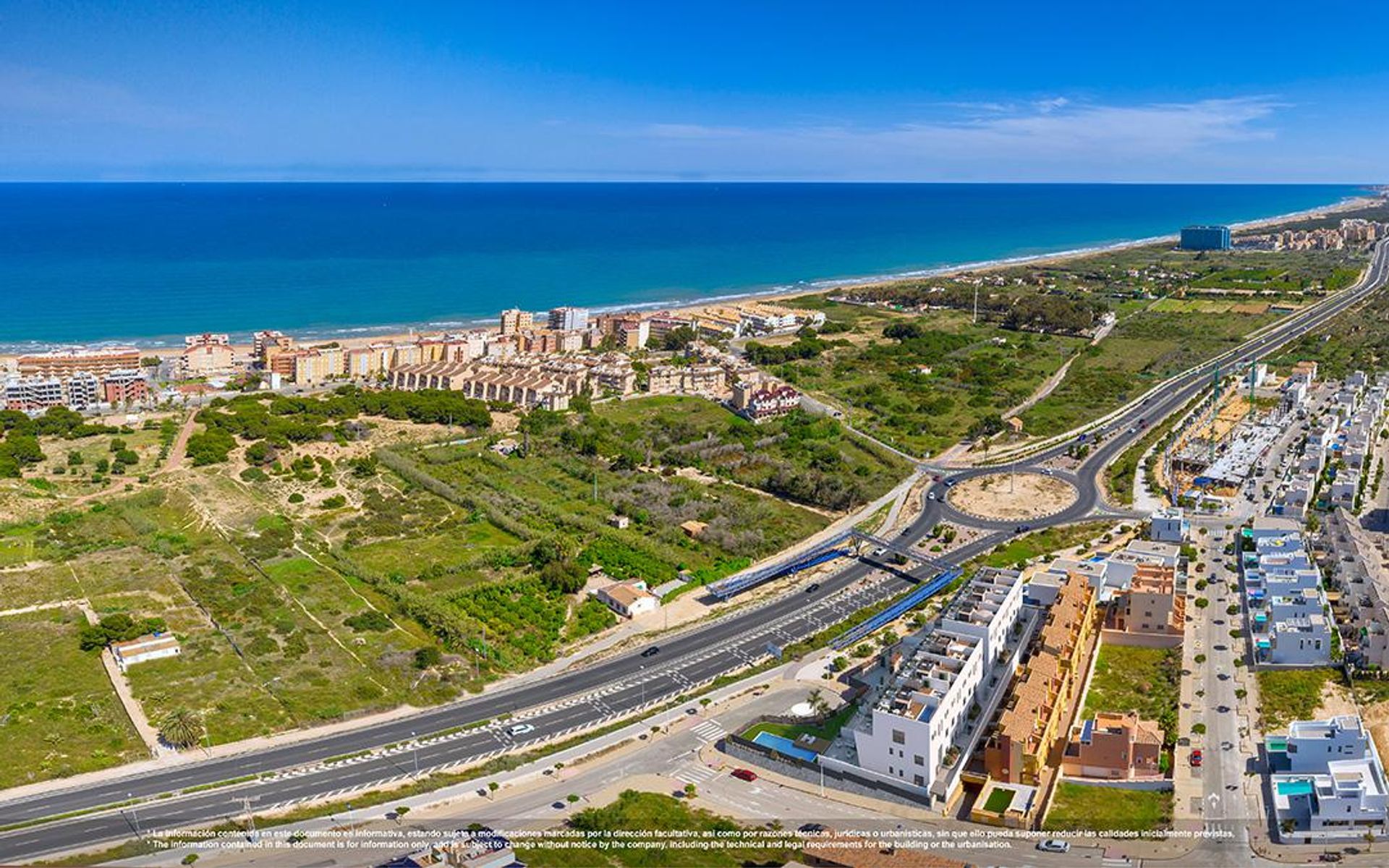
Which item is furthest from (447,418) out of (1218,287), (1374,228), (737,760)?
(1374,228)

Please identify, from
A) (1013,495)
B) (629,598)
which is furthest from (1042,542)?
(629,598)

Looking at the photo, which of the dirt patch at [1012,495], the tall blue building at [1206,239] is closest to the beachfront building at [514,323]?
the dirt patch at [1012,495]

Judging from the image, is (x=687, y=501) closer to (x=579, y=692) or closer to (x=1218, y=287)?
(x=579, y=692)

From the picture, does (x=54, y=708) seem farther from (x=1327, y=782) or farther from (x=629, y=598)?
(x=1327, y=782)

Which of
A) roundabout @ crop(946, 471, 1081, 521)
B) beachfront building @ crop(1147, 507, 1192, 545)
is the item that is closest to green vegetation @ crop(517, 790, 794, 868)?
beachfront building @ crop(1147, 507, 1192, 545)

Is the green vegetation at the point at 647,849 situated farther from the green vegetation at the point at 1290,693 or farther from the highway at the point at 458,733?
the green vegetation at the point at 1290,693

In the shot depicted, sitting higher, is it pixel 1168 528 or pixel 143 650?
pixel 1168 528

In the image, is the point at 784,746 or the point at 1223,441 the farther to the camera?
the point at 1223,441
